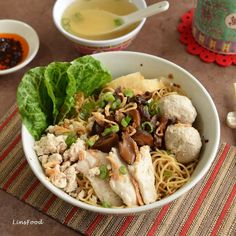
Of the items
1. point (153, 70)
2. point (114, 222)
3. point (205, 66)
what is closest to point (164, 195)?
point (114, 222)

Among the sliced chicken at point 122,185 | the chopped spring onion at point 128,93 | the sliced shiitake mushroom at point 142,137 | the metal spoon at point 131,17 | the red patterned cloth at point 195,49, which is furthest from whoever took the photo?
the red patterned cloth at point 195,49

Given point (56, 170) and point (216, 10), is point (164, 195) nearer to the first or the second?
point (56, 170)

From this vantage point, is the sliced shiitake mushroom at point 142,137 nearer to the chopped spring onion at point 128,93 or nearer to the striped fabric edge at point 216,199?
the chopped spring onion at point 128,93

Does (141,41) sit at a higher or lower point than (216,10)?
lower

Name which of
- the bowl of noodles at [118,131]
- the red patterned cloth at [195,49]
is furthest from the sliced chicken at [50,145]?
the red patterned cloth at [195,49]

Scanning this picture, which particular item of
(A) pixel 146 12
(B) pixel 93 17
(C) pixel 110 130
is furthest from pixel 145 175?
(B) pixel 93 17

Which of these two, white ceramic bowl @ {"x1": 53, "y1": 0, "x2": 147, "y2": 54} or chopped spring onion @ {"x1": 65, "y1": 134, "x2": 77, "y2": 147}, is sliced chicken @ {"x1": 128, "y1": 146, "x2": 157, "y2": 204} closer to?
chopped spring onion @ {"x1": 65, "y1": 134, "x2": 77, "y2": 147}

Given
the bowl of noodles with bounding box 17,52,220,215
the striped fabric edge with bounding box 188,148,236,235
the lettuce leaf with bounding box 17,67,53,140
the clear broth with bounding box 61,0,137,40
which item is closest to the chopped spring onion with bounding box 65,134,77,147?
the bowl of noodles with bounding box 17,52,220,215
